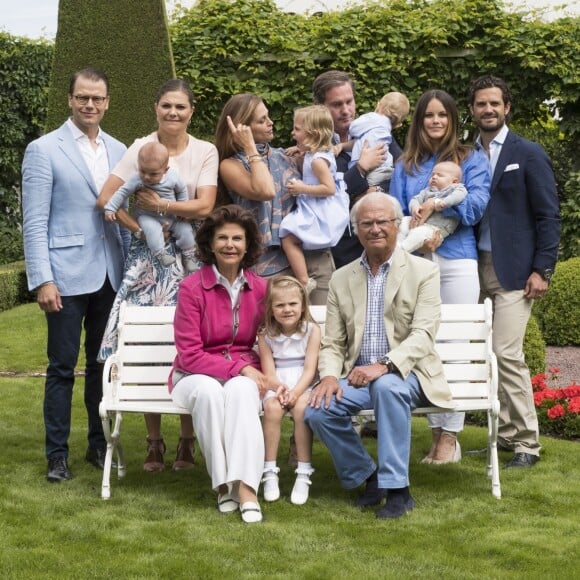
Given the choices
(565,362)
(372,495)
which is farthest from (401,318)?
(565,362)

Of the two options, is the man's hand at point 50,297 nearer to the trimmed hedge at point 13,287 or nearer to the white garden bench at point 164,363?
the white garden bench at point 164,363

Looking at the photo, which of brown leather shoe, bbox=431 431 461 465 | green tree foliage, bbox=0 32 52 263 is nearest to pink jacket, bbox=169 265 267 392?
brown leather shoe, bbox=431 431 461 465

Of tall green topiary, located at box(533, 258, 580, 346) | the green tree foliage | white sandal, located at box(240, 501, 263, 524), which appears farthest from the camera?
the green tree foliage

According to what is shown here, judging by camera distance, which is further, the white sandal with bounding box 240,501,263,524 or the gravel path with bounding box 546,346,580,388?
the gravel path with bounding box 546,346,580,388

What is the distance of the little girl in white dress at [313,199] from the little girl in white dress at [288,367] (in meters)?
0.51

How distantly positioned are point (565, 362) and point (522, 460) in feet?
12.0

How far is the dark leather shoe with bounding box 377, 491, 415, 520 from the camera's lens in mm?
4711

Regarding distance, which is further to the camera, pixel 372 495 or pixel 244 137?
pixel 244 137

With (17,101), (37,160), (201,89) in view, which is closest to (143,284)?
(37,160)

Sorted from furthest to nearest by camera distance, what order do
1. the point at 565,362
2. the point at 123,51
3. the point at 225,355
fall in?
the point at 123,51 < the point at 565,362 < the point at 225,355

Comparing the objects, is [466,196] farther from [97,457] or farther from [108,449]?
[97,457]

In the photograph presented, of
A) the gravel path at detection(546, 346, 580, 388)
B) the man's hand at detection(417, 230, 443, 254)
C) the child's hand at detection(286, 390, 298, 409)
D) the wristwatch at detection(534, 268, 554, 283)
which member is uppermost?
the man's hand at detection(417, 230, 443, 254)

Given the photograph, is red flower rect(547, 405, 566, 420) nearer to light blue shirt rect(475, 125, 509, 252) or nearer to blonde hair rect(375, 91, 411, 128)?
light blue shirt rect(475, 125, 509, 252)

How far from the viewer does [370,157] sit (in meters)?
5.77
